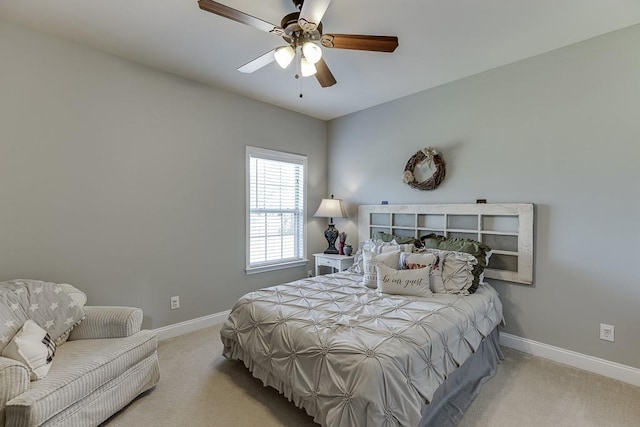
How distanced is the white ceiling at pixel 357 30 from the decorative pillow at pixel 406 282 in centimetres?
190

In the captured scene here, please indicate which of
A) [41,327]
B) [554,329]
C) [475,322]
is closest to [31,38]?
[41,327]

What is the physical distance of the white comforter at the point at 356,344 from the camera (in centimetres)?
146

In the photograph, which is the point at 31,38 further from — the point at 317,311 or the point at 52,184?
the point at 317,311

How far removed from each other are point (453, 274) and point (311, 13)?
2.19m

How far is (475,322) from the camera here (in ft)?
7.24

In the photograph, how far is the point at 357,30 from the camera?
2299 mm

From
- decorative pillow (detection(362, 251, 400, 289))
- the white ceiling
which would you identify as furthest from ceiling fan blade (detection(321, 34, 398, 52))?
decorative pillow (detection(362, 251, 400, 289))

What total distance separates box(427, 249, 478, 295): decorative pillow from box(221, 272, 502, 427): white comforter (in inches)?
3.9

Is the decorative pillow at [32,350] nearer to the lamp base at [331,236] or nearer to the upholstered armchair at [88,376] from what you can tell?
the upholstered armchair at [88,376]

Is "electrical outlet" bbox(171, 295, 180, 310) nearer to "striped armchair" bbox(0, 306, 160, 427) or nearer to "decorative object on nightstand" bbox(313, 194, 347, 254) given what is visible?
"striped armchair" bbox(0, 306, 160, 427)

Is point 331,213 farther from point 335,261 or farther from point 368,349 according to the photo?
point 368,349

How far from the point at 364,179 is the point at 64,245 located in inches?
129

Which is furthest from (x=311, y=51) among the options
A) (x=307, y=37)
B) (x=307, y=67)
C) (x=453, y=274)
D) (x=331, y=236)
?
(x=331, y=236)

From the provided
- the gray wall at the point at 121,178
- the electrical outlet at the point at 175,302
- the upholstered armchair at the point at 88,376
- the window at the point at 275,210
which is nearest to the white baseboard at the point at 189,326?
the gray wall at the point at 121,178
